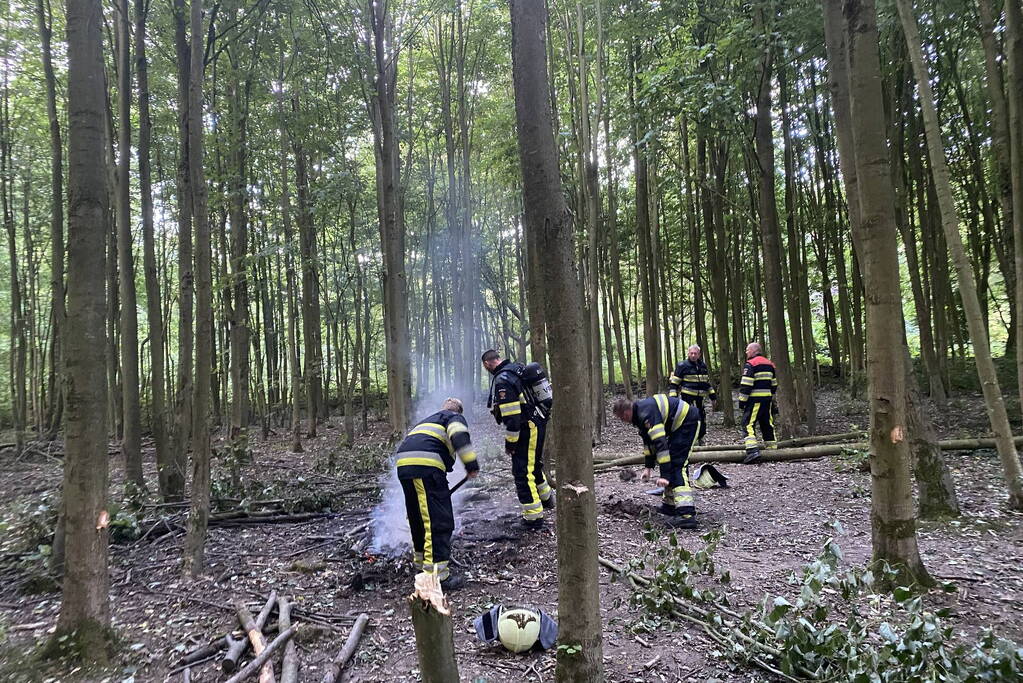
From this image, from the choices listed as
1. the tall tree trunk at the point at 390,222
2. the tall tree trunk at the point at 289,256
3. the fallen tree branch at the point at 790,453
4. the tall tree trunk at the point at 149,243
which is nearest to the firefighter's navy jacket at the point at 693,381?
the fallen tree branch at the point at 790,453

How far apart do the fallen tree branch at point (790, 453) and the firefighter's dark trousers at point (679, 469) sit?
1.80 m

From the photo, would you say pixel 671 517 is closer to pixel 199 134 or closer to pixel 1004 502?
pixel 1004 502

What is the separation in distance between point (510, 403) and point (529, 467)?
27.7 inches

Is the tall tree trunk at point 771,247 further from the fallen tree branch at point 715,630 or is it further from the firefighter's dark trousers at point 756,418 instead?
the fallen tree branch at point 715,630

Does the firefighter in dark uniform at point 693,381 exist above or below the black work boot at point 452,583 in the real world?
above

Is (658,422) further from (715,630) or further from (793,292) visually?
(793,292)

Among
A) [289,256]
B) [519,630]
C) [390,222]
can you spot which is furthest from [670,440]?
[289,256]

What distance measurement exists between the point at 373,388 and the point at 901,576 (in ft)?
71.0

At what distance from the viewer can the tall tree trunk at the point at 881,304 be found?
3.53m

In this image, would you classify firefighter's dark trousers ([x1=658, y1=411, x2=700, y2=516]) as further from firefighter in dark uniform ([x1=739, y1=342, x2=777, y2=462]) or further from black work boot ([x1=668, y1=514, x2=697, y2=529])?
firefighter in dark uniform ([x1=739, y1=342, x2=777, y2=462])

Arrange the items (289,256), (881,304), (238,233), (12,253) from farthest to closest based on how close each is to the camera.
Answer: (12,253) < (289,256) < (238,233) < (881,304)

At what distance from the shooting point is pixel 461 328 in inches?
593

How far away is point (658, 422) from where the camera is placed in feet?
19.3

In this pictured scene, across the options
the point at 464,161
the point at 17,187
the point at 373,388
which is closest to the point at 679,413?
the point at 464,161
